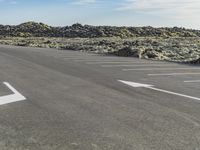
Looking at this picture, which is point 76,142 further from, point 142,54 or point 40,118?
point 142,54

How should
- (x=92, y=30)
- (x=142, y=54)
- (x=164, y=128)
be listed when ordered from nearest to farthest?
1. (x=164, y=128)
2. (x=142, y=54)
3. (x=92, y=30)

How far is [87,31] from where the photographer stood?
100000 mm

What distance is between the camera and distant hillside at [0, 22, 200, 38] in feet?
310

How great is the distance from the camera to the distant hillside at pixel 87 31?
94.4 metres

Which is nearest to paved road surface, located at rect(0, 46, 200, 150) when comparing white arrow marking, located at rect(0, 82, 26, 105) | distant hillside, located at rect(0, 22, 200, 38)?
white arrow marking, located at rect(0, 82, 26, 105)

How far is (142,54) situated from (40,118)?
2042 centimetres

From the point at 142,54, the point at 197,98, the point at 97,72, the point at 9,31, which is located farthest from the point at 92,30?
the point at 197,98

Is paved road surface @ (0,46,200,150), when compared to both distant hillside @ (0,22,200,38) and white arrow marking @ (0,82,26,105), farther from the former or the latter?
distant hillside @ (0,22,200,38)

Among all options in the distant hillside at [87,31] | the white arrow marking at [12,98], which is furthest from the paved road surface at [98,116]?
the distant hillside at [87,31]

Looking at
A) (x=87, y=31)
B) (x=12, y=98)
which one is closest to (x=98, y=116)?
(x=12, y=98)

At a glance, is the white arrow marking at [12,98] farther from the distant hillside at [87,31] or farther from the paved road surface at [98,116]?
the distant hillside at [87,31]

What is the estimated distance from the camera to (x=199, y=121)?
25.0 ft

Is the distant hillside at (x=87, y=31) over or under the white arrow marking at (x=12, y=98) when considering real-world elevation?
under

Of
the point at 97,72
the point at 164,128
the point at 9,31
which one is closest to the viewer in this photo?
the point at 164,128
